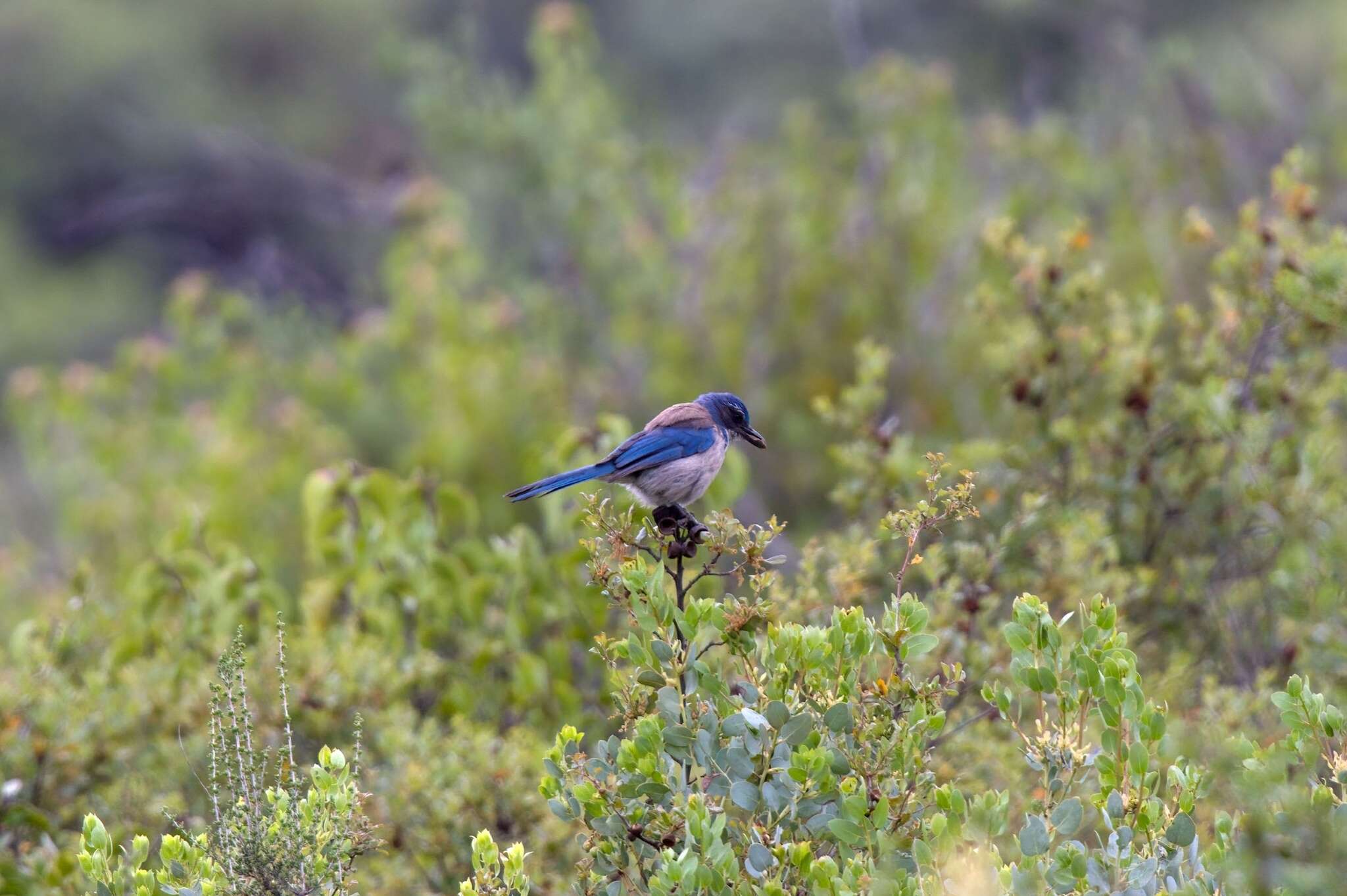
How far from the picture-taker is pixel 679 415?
16.6ft

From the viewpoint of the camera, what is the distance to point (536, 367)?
10422 millimetres

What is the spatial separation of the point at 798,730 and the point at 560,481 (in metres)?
1.81

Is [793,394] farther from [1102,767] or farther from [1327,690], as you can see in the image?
[1102,767]

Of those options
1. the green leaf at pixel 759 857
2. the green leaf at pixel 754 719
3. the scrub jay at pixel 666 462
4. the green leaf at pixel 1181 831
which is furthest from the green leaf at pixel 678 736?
the scrub jay at pixel 666 462

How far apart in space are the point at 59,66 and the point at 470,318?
1624 centimetres

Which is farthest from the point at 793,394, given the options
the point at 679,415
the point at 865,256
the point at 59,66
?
the point at 59,66

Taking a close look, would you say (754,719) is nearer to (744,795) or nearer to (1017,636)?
(744,795)

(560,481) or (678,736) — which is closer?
(678,736)

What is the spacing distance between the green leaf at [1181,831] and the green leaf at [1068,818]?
0.19m

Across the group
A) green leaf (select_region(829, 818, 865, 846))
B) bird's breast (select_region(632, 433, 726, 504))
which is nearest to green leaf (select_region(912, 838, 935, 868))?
green leaf (select_region(829, 818, 865, 846))

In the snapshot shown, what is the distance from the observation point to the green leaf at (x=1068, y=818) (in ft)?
9.96

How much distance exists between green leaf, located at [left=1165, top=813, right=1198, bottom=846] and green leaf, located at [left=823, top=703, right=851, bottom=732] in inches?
27.5

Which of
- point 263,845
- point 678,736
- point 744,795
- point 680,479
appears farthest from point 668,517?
point 263,845

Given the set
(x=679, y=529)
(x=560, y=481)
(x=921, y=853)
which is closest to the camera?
(x=921, y=853)
